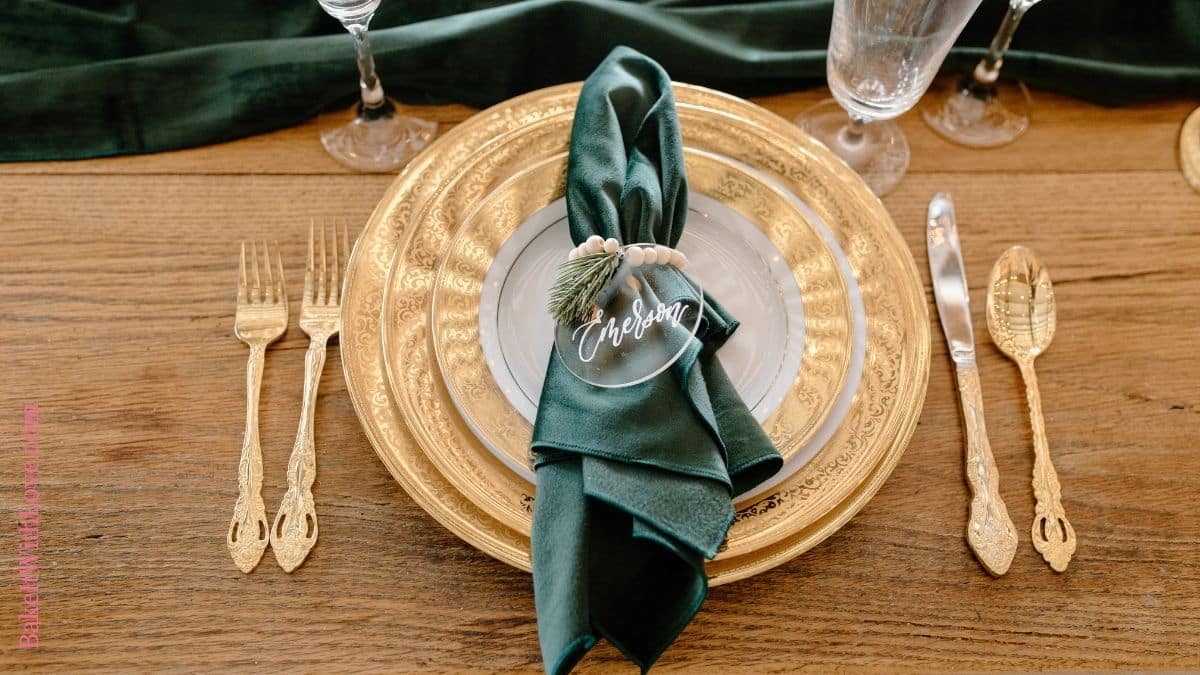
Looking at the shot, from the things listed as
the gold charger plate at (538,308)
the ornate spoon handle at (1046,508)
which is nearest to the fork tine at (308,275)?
the gold charger plate at (538,308)

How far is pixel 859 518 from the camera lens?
0.58 m

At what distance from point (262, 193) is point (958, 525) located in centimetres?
62

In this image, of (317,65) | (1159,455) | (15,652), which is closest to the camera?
(15,652)

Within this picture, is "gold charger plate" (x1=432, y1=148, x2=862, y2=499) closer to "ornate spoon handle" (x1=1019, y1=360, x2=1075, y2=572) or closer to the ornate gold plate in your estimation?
"ornate spoon handle" (x1=1019, y1=360, x2=1075, y2=572)

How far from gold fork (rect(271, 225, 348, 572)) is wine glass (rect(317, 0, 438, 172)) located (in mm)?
82

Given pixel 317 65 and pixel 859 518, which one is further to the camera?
pixel 317 65

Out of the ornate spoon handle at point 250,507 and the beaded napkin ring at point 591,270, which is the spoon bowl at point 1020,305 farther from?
the ornate spoon handle at point 250,507

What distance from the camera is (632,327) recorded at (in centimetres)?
54

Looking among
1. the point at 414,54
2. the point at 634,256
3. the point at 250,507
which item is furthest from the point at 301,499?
the point at 414,54

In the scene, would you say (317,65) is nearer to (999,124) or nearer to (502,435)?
(502,435)

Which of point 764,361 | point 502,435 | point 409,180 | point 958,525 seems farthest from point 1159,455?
point 409,180

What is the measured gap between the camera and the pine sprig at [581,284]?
541 mm

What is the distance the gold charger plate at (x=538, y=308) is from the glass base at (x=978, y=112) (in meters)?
0.25


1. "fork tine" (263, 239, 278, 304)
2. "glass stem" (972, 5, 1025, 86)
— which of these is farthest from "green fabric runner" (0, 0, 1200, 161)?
"fork tine" (263, 239, 278, 304)
